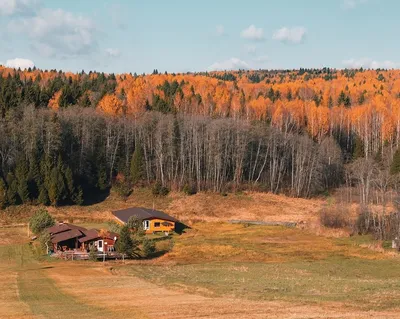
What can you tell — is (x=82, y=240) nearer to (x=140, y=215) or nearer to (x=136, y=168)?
(x=140, y=215)

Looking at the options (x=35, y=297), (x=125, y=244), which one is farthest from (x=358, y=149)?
(x=35, y=297)

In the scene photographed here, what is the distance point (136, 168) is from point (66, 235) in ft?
101

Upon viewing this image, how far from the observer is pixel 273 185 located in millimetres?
83375

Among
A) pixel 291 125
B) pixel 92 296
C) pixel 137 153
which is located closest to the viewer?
pixel 92 296

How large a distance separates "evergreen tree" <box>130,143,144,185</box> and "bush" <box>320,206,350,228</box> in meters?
30.6

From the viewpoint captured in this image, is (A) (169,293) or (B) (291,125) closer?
(A) (169,293)

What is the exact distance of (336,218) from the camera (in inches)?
2414

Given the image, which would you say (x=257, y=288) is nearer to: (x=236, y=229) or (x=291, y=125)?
(x=236, y=229)

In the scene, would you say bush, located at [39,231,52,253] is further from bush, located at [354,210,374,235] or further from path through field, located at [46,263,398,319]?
bush, located at [354,210,374,235]

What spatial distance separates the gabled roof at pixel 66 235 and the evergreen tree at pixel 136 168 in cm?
2882

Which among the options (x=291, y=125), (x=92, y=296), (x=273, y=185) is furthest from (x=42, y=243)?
(x=291, y=125)

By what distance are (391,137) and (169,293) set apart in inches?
3233

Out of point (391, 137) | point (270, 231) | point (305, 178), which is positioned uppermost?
point (391, 137)

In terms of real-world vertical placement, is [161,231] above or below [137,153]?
below
